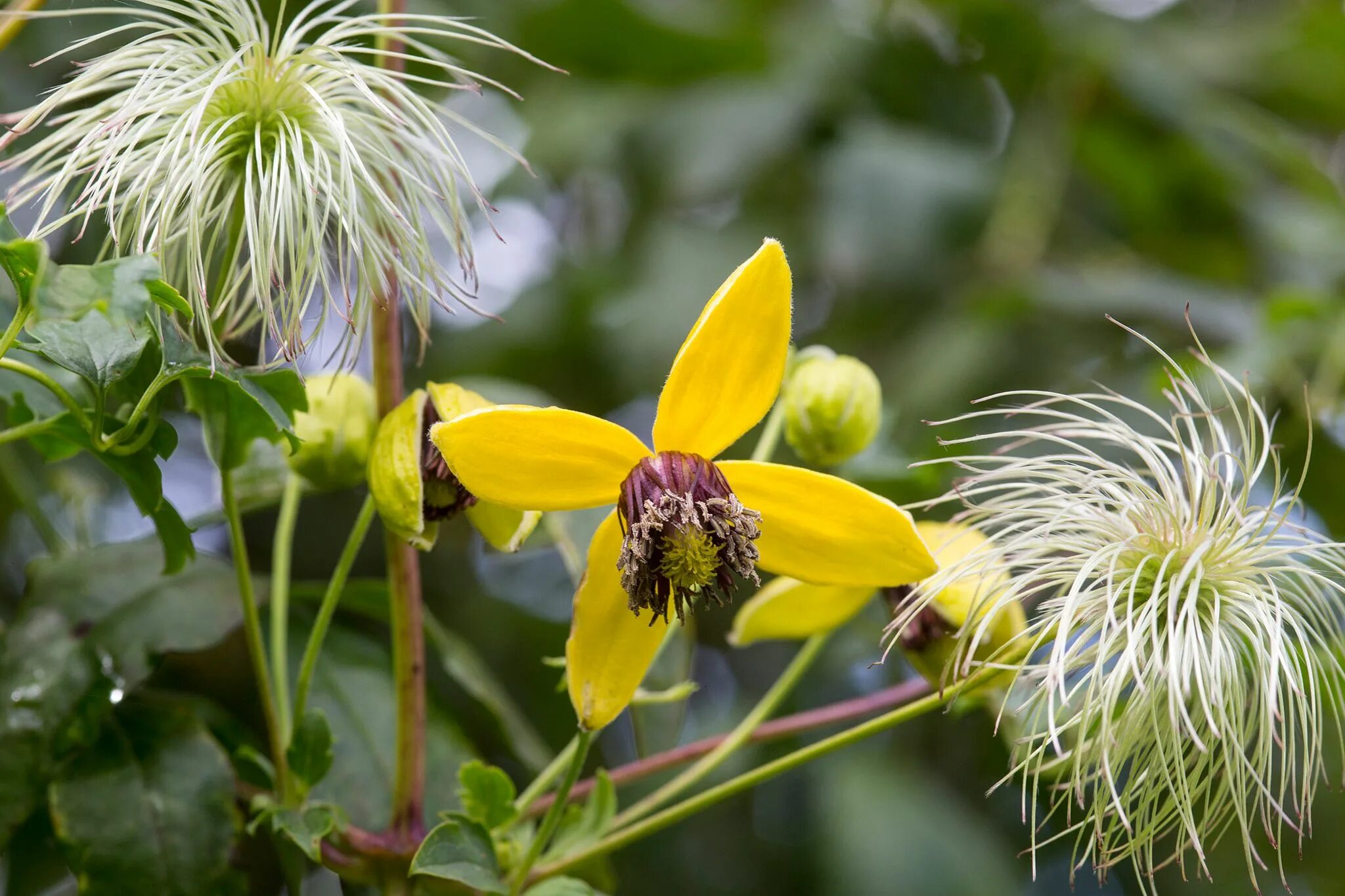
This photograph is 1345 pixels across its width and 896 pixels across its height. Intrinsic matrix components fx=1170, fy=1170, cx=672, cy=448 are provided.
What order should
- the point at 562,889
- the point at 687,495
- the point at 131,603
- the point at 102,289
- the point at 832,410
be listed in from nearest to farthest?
the point at 102,289 < the point at 687,495 < the point at 562,889 < the point at 832,410 < the point at 131,603

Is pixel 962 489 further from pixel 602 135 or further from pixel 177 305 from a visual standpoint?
pixel 602 135

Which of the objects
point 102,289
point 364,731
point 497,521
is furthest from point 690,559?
point 364,731

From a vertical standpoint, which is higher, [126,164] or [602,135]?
[126,164]

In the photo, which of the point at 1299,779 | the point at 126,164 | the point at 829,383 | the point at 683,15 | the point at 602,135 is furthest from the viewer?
the point at 683,15

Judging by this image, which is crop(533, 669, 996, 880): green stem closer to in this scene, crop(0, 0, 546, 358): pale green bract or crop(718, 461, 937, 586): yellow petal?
crop(718, 461, 937, 586): yellow petal

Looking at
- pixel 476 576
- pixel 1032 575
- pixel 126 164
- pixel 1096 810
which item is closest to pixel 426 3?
pixel 476 576

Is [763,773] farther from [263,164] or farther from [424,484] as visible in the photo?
[263,164]

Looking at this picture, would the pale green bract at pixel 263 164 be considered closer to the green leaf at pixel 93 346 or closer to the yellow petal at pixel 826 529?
the green leaf at pixel 93 346
